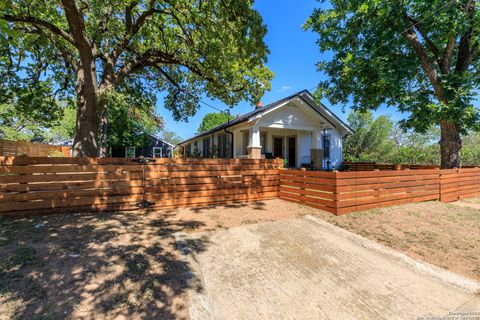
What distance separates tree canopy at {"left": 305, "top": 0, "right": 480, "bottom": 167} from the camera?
→ 8094mm

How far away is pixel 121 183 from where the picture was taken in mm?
5305

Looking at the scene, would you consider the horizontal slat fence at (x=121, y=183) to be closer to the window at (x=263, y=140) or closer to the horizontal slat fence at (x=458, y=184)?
the window at (x=263, y=140)

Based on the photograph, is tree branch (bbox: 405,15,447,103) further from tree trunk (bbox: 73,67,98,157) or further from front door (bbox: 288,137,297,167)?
tree trunk (bbox: 73,67,98,157)

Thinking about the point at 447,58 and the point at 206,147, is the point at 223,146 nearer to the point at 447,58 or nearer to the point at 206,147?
the point at 206,147

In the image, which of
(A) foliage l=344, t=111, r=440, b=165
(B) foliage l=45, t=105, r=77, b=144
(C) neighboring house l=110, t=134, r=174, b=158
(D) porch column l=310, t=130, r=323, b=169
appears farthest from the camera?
(B) foliage l=45, t=105, r=77, b=144

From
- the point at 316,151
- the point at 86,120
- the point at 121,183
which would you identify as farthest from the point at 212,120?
the point at 121,183

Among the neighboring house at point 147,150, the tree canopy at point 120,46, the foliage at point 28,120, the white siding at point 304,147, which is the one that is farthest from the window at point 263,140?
the neighboring house at point 147,150

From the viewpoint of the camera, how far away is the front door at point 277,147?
47.5 feet

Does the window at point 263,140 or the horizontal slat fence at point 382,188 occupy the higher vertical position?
the window at point 263,140

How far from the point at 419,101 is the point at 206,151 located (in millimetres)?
14312

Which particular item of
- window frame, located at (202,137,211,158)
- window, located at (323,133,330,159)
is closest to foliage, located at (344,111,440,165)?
window, located at (323,133,330,159)

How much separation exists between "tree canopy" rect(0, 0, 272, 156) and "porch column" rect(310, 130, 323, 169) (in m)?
6.01

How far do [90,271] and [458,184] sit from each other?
12.4 meters

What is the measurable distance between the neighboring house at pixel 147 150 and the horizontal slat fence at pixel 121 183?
1685 cm
